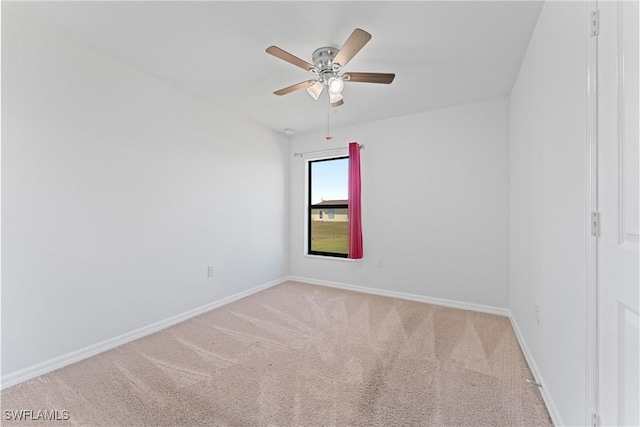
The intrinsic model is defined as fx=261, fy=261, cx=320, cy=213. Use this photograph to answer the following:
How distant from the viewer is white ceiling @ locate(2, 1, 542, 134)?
1.66 m

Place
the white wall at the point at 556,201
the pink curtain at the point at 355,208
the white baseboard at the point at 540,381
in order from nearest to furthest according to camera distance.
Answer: the white wall at the point at 556,201
the white baseboard at the point at 540,381
the pink curtain at the point at 355,208

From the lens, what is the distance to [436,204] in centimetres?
327

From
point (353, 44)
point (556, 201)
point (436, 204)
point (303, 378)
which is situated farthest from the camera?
point (436, 204)

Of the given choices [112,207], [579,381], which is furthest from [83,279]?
[579,381]

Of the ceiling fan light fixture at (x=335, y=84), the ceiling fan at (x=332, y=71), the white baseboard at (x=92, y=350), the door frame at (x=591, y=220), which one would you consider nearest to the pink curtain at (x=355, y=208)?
the ceiling fan at (x=332, y=71)

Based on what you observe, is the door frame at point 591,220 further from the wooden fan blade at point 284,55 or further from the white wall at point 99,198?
the white wall at point 99,198

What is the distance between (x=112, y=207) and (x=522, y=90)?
12.0 ft

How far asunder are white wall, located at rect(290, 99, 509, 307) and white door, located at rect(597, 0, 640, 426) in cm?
213

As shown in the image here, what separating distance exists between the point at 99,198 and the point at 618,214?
3.11 meters

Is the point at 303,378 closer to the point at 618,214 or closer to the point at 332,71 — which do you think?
the point at 618,214

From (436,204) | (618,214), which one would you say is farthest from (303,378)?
(436,204)

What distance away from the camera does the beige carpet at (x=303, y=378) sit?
57.9 inches

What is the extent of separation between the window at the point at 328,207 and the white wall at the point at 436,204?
1.13 ft
